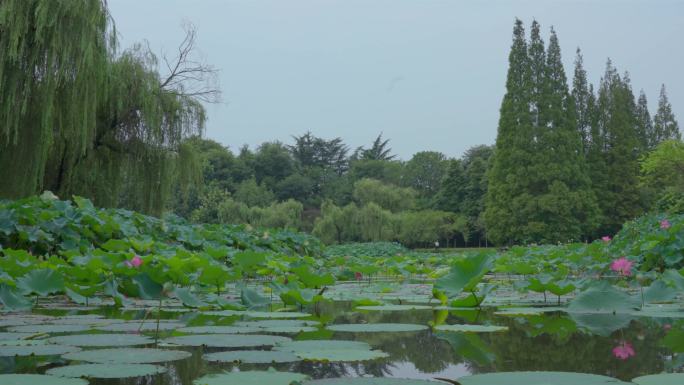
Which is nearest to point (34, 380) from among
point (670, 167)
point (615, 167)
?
point (670, 167)

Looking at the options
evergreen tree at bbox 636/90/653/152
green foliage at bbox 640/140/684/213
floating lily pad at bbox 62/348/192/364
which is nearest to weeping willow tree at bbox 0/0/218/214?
floating lily pad at bbox 62/348/192/364

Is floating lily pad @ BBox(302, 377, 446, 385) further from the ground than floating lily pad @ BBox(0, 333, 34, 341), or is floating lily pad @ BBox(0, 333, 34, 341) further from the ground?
floating lily pad @ BBox(302, 377, 446, 385)

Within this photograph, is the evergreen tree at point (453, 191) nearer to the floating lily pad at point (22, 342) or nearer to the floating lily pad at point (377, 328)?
the floating lily pad at point (377, 328)

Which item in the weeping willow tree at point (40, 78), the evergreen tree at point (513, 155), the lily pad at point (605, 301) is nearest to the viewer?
the lily pad at point (605, 301)

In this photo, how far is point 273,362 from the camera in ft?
3.71

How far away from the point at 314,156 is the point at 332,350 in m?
51.8

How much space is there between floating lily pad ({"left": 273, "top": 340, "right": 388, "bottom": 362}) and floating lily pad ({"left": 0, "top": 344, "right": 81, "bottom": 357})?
44cm

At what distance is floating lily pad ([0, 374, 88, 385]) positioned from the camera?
2.95ft

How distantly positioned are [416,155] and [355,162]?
17.6ft

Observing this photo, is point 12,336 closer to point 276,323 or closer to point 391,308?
point 276,323

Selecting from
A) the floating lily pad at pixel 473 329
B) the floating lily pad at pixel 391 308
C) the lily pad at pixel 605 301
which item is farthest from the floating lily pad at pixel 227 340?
the lily pad at pixel 605 301

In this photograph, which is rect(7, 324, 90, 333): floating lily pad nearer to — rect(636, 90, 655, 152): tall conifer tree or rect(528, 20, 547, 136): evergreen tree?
rect(528, 20, 547, 136): evergreen tree

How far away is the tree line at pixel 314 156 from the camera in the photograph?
6.72 m

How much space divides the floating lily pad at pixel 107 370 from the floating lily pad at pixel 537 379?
0.51m
